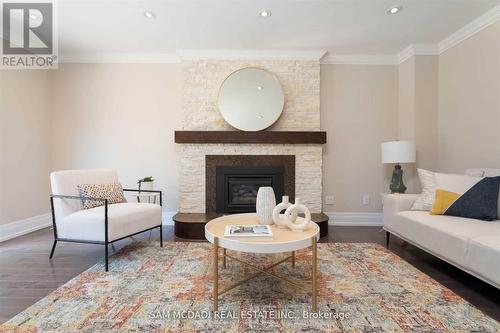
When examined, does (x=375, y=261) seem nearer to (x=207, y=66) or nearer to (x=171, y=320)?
(x=171, y=320)

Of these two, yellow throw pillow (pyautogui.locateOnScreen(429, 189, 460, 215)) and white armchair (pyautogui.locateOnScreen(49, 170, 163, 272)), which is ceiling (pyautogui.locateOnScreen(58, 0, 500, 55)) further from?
yellow throw pillow (pyautogui.locateOnScreen(429, 189, 460, 215))

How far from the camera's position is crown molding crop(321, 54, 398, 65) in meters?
3.75

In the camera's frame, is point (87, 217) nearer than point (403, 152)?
Yes

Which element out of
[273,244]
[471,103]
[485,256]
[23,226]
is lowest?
[23,226]

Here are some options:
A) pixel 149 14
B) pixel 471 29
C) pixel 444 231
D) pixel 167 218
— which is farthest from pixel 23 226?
pixel 471 29

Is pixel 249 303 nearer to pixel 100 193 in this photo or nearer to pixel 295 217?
pixel 295 217

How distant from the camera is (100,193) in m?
2.63

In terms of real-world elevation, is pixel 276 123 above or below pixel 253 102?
below

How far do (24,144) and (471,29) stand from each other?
5.73 m

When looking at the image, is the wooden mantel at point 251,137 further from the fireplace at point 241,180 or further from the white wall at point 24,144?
the white wall at point 24,144

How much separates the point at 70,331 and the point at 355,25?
3.70 meters

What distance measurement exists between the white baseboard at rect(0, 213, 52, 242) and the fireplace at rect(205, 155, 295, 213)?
2.30 meters

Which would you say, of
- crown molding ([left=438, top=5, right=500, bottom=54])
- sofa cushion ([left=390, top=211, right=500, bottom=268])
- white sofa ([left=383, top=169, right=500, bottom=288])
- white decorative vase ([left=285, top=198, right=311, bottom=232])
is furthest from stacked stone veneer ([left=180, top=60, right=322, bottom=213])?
white decorative vase ([left=285, top=198, right=311, bottom=232])

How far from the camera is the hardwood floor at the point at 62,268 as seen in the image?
1749 millimetres
